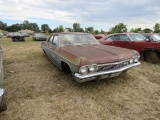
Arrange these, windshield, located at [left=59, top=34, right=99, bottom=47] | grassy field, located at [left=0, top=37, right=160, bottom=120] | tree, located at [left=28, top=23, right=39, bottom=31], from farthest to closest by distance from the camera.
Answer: tree, located at [left=28, top=23, right=39, bottom=31] → windshield, located at [left=59, top=34, right=99, bottom=47] → grassy field, located at [left=0, top=37, right=160, bottom=120]

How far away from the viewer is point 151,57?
694cm

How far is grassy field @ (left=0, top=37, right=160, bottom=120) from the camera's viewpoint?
9.86ft

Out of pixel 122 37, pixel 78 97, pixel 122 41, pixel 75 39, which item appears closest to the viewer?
pixel 78 97

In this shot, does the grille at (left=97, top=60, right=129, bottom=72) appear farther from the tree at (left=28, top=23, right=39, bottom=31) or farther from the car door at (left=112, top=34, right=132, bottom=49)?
the tree at (left=28, top=23, right=39, bottom=31)

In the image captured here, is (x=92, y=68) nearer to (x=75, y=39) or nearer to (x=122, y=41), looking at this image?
(x=75, y=39)

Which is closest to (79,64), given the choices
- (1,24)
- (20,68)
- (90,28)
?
(20,68)

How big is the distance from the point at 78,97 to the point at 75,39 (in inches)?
88.4

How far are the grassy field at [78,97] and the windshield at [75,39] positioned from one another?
1136 millimetres

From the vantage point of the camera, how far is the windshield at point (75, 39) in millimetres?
4945

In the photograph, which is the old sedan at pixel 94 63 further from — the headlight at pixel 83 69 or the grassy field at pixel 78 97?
the grassy field at pixel 78 97

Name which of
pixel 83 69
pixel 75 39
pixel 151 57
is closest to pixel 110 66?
pixel 83 69

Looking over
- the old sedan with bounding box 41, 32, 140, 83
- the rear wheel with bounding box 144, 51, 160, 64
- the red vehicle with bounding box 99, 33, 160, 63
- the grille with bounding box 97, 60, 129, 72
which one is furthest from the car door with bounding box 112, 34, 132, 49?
the grille with bounding box 97, 60, 129, 72

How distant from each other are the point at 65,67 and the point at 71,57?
967mm

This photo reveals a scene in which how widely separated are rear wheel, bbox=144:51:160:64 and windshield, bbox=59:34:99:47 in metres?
3.18
